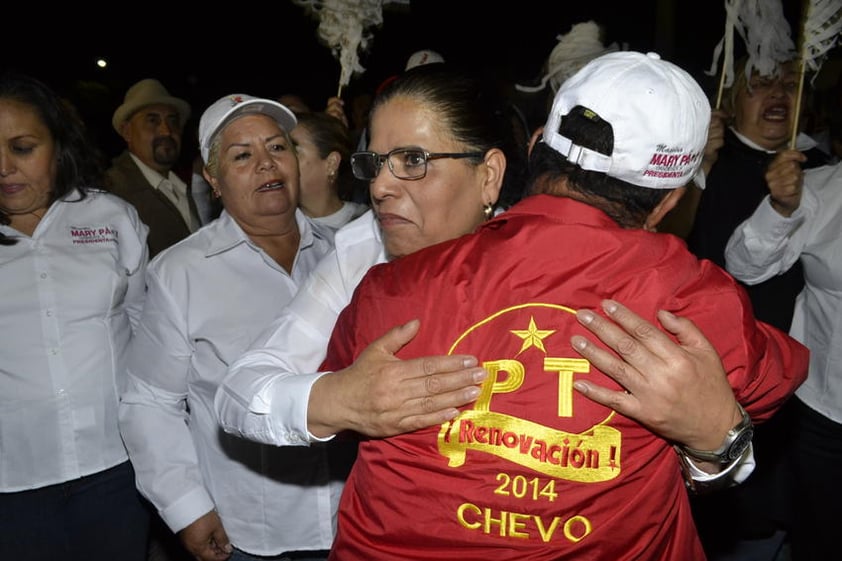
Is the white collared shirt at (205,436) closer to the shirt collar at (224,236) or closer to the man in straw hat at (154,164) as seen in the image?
the shirt collar at (224,236)

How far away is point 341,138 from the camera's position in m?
4.11

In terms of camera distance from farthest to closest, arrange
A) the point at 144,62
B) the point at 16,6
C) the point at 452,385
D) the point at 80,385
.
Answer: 1. the point at 144,62
2. the point at 16,6
3. the point at 80,385
4. the point at 452,385

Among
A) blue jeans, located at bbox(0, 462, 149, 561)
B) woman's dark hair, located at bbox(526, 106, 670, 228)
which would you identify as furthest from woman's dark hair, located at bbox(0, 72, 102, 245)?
woman's dark hair, located at bbox(526, 106, 670, 228)

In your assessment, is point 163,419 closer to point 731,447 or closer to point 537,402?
point 537,402

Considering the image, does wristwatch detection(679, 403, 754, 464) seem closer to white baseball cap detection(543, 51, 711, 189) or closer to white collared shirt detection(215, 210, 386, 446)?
white baseball cap detection(543, 51, 711, 189)

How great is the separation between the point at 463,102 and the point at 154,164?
13.6ft

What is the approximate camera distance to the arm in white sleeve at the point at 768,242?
3057mm

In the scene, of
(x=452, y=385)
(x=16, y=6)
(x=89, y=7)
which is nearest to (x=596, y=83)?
(x=452, y=385)

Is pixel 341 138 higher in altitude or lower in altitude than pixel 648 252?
lower

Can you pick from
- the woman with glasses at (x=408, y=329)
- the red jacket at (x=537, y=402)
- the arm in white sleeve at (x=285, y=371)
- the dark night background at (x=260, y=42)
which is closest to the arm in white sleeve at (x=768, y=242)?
the woman with glasses at (x=408, y=329)

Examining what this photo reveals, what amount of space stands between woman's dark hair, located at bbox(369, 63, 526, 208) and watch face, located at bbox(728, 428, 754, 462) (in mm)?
907

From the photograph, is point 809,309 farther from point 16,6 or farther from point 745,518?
point 16,6

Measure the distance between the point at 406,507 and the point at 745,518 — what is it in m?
3.03

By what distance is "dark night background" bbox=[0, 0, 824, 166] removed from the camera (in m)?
10.7
